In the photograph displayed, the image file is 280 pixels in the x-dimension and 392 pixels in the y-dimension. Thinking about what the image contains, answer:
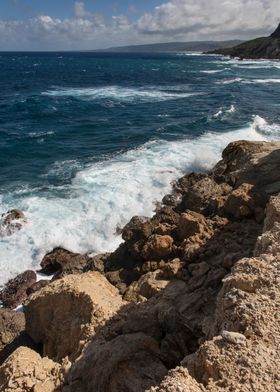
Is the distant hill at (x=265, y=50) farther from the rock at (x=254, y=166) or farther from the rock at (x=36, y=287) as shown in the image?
the rock at (x=36, y=287)

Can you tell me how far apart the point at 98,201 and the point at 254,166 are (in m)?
9.05

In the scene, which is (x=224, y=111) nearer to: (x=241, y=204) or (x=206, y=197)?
(x=206, y=197)

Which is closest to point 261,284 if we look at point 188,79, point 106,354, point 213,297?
point 213,297

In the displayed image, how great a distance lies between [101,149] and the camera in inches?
1265

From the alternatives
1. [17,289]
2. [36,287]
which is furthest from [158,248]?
[17,289]

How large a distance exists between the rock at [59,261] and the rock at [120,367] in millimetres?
8441

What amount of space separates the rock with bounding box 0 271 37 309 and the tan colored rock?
11.6m

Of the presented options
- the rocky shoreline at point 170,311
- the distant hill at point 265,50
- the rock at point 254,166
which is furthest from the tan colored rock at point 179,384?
the distant hill at point 265,50

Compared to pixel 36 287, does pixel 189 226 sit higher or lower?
higher

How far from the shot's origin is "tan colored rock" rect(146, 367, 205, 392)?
543 centimetres

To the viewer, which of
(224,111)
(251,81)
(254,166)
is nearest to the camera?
(254,166)

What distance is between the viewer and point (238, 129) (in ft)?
116

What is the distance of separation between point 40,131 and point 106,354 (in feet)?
107

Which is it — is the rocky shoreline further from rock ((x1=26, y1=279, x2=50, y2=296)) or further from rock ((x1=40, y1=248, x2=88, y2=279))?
rock ((x1=40, y1=248, x2=88, y2=279))
